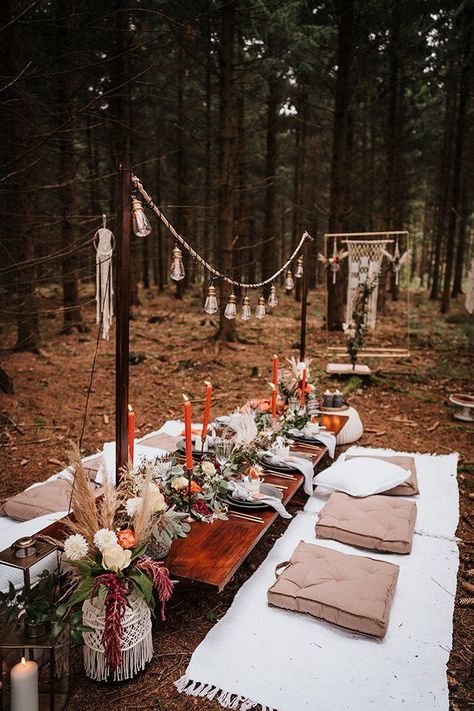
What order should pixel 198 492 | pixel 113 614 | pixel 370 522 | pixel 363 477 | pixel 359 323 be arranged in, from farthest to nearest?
pixel 359 323
pixel 363 477
pixel 370 522
pixel 198 492
pixel 113 614

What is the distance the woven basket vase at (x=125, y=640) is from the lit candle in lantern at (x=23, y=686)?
0.31 m

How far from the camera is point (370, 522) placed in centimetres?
374

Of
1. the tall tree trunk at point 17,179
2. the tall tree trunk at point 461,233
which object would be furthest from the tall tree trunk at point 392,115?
the tall tree trunk at point 17,179

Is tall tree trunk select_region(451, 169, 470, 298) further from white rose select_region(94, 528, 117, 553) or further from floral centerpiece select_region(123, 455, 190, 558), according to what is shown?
white rose select_region(94, 528, 117, 553)

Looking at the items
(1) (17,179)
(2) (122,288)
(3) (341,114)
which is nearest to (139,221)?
(2) (122,288)

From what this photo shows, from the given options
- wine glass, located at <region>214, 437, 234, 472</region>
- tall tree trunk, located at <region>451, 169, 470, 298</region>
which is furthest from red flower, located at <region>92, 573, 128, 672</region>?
tall tree trunk, located at <region>451, 169, 470, 298</region>

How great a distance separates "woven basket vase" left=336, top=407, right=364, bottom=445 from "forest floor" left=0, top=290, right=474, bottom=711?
0.20 meters

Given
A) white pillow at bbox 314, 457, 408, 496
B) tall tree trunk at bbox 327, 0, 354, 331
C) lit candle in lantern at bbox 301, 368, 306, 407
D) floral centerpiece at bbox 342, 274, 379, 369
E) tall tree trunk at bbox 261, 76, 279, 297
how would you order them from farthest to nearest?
tall tree trunk at bbox 261, 76, 279, 297, tall tree trunk at bbox 327, 0, 354, 331, floral centerpiece at bbox 342, 274, 379, 369, lit candle in lantern at bbox 301, 368, 306, 407, white pillow at bbox 314, 457, 408, 496

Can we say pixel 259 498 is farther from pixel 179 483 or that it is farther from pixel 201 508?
pixel 179 483

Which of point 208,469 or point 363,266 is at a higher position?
point 363,266

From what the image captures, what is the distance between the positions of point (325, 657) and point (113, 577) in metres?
1.20

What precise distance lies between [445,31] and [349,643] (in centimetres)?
1236

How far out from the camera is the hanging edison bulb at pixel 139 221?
2.47 metres

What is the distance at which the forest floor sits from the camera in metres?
2.68
